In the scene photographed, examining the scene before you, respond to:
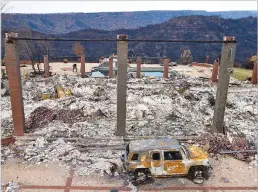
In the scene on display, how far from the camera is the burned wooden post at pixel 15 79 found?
1194 centimetres

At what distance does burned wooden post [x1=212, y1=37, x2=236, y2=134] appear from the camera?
12.6m

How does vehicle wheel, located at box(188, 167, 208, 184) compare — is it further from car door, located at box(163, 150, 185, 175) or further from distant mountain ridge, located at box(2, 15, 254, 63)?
distant mountain ridge, located at box(2, 15, 254, 63)

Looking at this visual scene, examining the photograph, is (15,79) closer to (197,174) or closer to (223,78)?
(197,174)

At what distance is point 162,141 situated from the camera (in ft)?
34.7

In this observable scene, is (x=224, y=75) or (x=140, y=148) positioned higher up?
(x=224, y=75)

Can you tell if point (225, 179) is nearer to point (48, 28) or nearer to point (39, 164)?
point (39, 164)

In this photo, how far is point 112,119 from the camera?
51.0ft

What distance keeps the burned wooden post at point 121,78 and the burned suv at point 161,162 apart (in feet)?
9.11

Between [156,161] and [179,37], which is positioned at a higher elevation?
[179,37]

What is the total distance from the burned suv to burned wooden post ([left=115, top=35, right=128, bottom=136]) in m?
2.78

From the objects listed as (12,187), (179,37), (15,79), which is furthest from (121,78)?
(179,37)

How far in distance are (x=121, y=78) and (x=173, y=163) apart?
14.3ft

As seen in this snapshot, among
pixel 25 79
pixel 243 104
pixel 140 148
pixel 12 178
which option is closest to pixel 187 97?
pixel 243 104

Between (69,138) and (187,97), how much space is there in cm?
1007
